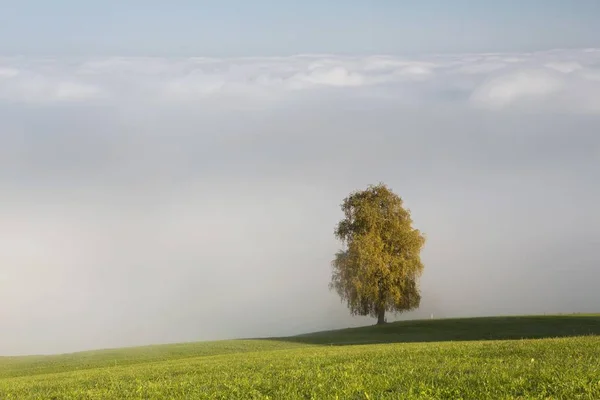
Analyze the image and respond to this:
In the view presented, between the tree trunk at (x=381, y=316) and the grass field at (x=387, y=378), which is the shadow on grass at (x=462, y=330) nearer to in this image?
the tree trunk at (x=381, y=316)

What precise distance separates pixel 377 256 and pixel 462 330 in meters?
12.2

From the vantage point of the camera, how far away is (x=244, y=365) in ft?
91.9

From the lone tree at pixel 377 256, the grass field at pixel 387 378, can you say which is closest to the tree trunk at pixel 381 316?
the lone tree at pixel 377 256

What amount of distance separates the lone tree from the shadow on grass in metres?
3.00

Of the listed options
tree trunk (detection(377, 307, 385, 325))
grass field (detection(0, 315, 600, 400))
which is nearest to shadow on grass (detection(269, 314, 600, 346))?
tree trunk (detection(377, 307, 385, 325))

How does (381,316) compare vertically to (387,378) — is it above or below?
above

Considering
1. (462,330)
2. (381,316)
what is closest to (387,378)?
(462,330)

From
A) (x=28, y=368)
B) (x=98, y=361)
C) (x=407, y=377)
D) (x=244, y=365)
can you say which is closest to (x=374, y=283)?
(x=98, y=361)

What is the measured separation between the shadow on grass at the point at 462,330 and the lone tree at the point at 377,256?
3001mm

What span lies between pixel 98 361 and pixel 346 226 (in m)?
31.8

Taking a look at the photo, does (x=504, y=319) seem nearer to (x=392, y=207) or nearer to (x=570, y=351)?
(x=392, y=207)

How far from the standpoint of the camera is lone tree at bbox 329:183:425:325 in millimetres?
71438

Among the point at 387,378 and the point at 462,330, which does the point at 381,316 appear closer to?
the point at 462,330

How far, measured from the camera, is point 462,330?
6494 centimetres
